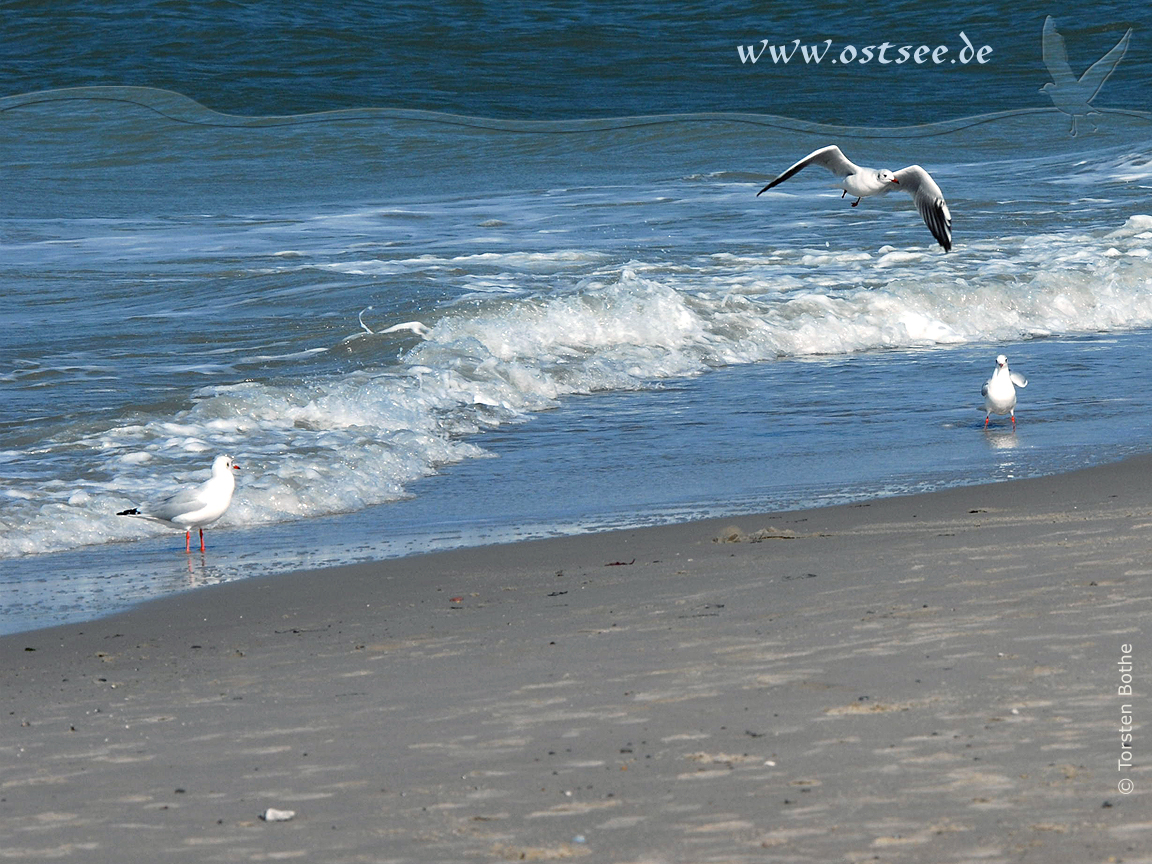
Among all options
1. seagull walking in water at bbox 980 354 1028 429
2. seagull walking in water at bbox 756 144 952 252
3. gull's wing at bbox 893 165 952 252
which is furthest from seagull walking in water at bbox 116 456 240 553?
gull's wing at bbox 893 165 952 252

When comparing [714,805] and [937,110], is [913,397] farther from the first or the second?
[937,110]

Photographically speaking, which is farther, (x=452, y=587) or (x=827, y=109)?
(x=827, y=109)

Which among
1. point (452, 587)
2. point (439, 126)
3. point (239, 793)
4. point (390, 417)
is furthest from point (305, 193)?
point (239, 793)

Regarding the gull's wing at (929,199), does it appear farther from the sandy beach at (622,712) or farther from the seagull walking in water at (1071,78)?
the seagull walking in water at (1071,78)

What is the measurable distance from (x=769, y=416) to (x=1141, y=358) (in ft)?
9.73

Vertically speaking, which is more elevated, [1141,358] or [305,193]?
[305,193]

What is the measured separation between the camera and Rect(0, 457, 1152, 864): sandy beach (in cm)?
262

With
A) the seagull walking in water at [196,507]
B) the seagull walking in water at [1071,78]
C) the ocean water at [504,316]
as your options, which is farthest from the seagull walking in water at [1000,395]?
the seagull walking in water at [1071,78]

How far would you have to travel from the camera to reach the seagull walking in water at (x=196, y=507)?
5668 mm

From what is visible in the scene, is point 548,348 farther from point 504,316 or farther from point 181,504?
point 181,504

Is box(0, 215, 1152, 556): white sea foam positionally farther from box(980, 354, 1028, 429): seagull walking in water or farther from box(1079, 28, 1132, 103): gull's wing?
box(1079, 28, 1132, 103): gull's wing

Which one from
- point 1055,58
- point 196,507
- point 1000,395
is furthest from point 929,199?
point 1055,58

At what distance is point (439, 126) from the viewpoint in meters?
26.7

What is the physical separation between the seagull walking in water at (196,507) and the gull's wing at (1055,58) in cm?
2610
